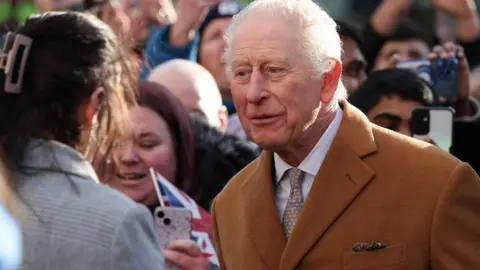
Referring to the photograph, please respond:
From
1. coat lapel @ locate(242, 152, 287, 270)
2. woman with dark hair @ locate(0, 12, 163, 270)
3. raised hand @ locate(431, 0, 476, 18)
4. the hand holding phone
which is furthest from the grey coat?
raised hand @ locate(431, 0, 476, 18)

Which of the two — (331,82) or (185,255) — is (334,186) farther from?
(185,255)

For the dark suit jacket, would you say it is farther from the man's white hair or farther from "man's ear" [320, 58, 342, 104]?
the man's white hair

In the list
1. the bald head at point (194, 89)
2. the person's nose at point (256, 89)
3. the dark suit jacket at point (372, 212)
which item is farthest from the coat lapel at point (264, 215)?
the bald head at point (194, 89)

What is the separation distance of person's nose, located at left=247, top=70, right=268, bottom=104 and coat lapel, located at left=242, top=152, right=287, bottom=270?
34cm

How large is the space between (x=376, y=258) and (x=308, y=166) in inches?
14.9

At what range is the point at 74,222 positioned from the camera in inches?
120

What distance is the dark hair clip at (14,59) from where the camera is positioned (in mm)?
3348

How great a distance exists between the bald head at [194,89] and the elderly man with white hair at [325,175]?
2.50m

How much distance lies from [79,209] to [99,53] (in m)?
0.63

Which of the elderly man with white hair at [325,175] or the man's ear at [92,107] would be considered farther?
the man's ear at [92,107]

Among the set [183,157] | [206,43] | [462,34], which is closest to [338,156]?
[183,157]

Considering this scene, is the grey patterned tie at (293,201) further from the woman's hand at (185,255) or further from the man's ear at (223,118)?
the man's ear at (223,118)

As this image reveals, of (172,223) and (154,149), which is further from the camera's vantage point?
(154,149)

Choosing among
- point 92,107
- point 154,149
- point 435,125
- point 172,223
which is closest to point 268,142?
point 92,107
